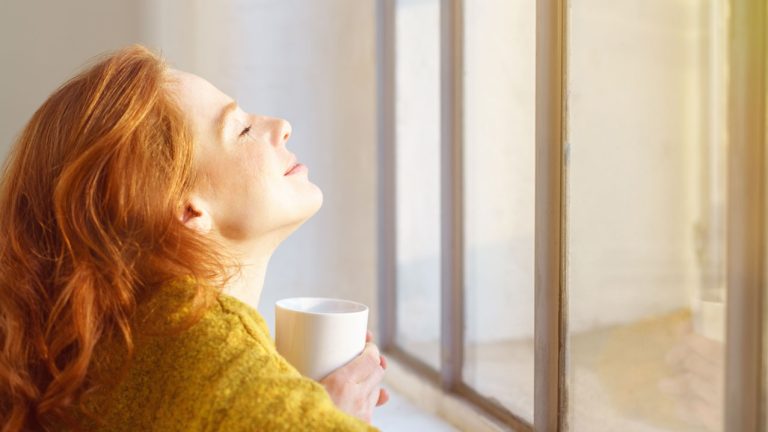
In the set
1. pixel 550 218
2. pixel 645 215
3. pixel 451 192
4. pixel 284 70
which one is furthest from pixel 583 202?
pixel 284 70

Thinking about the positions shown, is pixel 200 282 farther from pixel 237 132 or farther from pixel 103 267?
pixel 237 132

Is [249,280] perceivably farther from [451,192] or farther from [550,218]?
[451,192]

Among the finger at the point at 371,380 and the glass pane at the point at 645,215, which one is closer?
the finger at the point at 371,380

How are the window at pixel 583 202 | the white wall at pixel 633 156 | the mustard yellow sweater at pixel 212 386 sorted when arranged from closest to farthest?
the mustard yellow sweater at pixel 212 386 → the window at pixel 583 202 → the white wall at pixel 633 156

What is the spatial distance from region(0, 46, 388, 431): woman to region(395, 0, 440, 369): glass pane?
623 millimetres

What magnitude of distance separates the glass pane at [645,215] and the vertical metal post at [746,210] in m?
0.19

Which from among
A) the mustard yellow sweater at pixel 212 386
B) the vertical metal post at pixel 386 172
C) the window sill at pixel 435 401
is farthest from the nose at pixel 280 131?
the vertical metal post at pixel 386 172

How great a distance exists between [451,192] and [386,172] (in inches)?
11.7

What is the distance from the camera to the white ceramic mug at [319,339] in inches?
36.0

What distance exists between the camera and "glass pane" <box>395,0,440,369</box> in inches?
63.0

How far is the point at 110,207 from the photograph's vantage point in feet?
2.91

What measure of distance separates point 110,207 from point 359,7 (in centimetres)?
94

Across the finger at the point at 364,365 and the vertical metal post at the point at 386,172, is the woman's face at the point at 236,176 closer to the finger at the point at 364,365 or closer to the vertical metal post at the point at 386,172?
the finger at the point at 364,365

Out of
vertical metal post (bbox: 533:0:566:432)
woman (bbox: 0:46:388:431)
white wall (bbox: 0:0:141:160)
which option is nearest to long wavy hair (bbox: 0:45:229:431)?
woman (bbox: 0:46:388:431)
